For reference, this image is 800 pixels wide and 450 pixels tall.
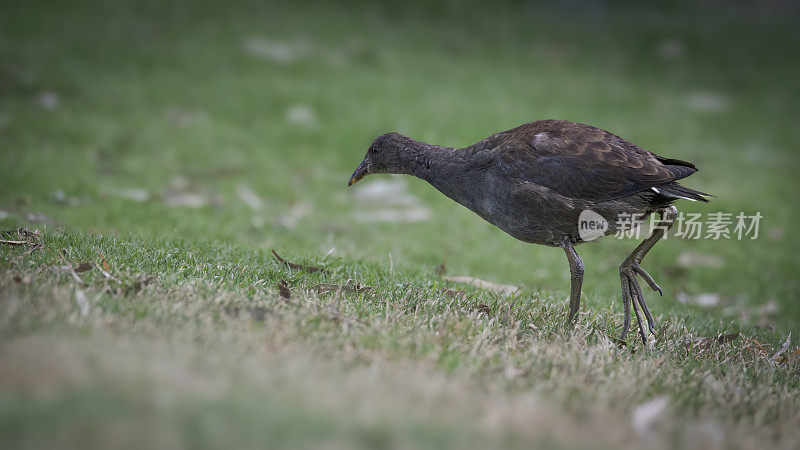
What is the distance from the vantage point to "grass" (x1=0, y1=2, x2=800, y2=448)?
261cm

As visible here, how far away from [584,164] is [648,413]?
1961 mm

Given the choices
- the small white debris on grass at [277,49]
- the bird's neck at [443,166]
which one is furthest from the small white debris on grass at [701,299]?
the small white debris on grass at [277,49]

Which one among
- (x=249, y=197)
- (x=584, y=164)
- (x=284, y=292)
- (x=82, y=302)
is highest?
(x=584, y=164)

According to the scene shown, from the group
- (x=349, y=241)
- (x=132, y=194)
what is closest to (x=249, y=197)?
(x=132, y=194)

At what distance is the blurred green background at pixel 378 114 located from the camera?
8453 millimetres

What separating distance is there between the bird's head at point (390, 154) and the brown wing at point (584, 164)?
3.00 ft

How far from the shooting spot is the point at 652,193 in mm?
4562

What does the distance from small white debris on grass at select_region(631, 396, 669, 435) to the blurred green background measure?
262cm

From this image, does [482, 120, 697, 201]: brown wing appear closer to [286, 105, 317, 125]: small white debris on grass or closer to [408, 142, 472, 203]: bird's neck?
[408, 142, 472, 203]: bird's neck

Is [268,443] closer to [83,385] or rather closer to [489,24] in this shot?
[83,385]

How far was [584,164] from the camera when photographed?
459cm

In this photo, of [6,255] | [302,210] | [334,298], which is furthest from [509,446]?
[302,210]

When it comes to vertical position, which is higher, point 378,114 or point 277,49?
point 277,49

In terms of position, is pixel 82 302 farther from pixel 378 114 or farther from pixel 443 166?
pixel 378 114
